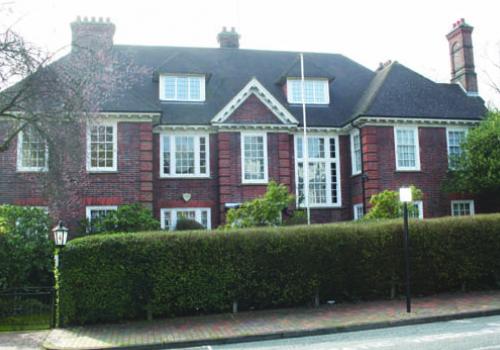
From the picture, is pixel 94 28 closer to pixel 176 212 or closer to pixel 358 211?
pixel 176 212

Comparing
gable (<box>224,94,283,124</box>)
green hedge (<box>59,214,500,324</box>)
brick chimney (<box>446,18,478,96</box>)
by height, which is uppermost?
brick chimney (<box>446,18,478,96</box>)

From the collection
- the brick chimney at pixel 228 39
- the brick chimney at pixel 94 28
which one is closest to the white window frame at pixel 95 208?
the brick chimney at pixel 94 28

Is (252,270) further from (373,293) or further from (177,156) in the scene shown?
(177,156)

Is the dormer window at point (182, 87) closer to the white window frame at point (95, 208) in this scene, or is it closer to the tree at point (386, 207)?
the white window frame at point (95, 208)

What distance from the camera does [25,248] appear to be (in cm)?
1803

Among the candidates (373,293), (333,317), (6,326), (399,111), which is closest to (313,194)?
(399,111)

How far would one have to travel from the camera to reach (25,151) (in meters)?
22.4

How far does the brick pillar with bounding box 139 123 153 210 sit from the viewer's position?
2297 cm

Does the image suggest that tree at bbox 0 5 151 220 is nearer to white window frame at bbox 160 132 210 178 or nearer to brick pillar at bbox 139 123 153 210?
brick pillar at bbox 139 123 153 210

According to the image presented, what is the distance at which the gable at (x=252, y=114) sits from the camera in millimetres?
24766

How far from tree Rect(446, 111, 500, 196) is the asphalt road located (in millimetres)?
11825

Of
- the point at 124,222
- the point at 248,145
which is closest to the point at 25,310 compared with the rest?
the point at 124,222

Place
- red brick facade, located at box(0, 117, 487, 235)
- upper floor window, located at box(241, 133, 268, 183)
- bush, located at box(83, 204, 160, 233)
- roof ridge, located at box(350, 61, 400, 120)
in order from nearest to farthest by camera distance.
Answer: bush, located at box(83, 204, 160, 233), red brick facade, located at box(0, 117, 487, 235), upper floor window, located at box(241, 133, 268, 183), roof ridge, located at box(350, 61, 400, 120)

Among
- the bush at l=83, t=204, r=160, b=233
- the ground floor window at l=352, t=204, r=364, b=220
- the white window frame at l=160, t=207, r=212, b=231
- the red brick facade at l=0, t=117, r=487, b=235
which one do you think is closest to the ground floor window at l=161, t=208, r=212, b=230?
the white window frame at l=160, t=207, r=212, b=231
